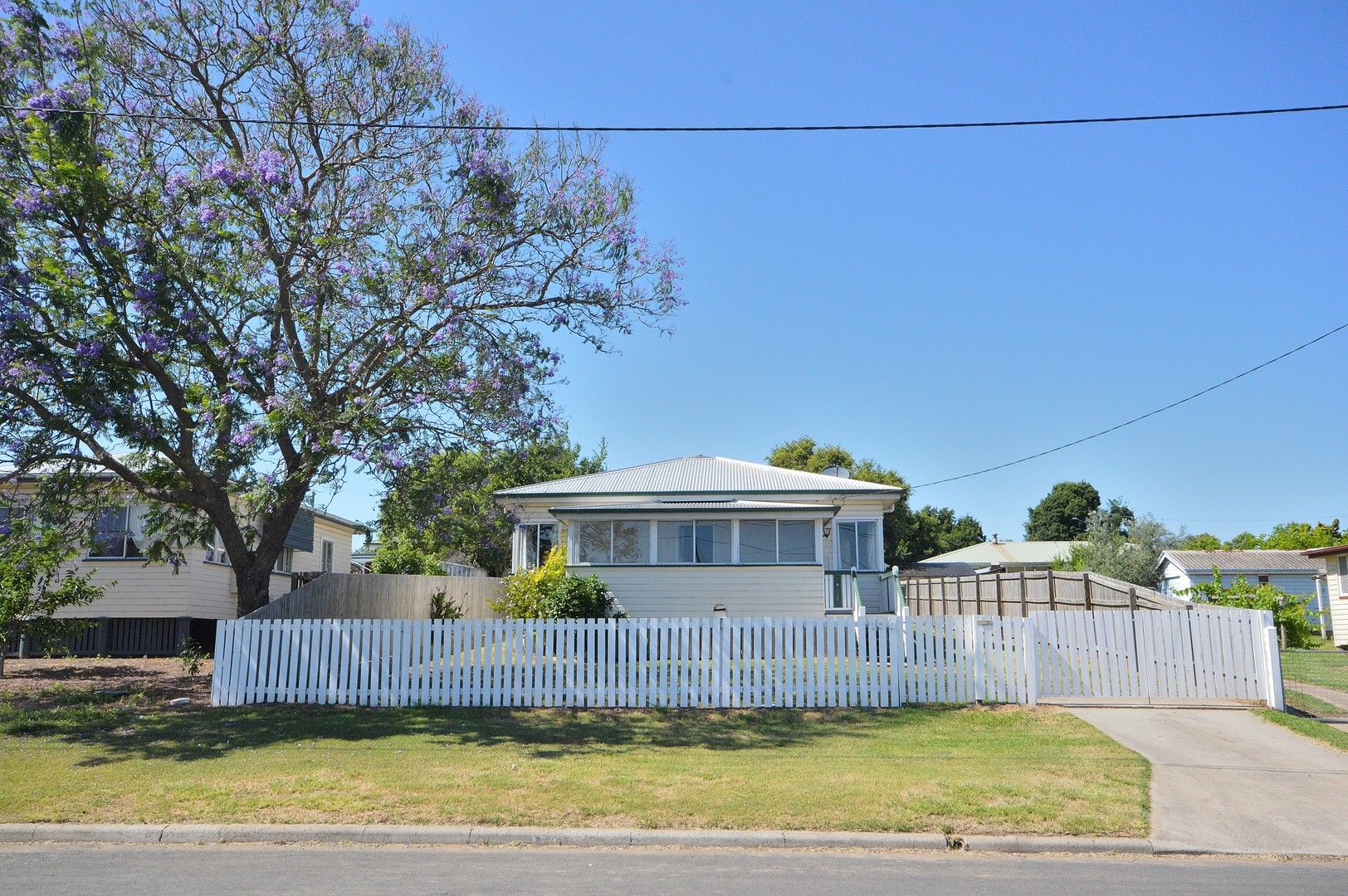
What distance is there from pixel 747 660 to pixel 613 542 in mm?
9459

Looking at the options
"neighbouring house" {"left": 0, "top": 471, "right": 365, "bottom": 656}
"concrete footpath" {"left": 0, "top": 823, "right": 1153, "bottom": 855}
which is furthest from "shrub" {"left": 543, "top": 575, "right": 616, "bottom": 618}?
"concrete footpath" {"left": 0, "top": 823, "right": 1153, "bottom": 855}

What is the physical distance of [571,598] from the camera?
18250 mm

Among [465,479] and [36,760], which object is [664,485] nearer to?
[465,479]

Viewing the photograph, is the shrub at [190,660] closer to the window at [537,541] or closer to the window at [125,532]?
the window at [125,532]

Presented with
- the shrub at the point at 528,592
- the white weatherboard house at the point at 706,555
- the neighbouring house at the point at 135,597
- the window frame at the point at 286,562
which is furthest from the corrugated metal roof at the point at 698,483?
the neighbouring house at the point at 135,597

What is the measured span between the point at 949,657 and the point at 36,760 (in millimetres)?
10860

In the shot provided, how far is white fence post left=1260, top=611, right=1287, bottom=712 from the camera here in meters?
12.6

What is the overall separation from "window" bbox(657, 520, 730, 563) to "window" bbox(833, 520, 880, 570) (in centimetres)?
668

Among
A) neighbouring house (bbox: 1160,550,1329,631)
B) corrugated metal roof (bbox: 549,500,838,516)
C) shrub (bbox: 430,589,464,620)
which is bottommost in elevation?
shrub (bbox: 430,589,464,620)

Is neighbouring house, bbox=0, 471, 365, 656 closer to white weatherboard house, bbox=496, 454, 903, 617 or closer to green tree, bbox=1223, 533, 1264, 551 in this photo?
white weatherboard house, bbox=496, 454, 903, 617

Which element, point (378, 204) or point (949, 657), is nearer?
point (949, 657)

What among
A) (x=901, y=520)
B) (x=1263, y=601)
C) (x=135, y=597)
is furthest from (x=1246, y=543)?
(x=135, y=597)

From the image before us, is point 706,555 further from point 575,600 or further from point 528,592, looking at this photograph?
point 575,600

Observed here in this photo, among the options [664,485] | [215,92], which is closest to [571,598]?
[664,485]
